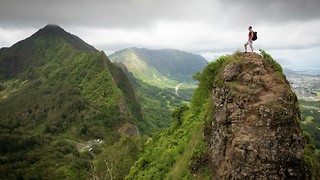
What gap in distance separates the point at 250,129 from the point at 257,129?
1.61 ft

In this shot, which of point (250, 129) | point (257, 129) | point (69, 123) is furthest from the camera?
point (69, 123)

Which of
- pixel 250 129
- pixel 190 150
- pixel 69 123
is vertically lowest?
pixel 69 123

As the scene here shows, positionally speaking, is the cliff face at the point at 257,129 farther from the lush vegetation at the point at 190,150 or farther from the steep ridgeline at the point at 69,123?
the steep ridgeline at the point at 69,123

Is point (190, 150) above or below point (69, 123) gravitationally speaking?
above

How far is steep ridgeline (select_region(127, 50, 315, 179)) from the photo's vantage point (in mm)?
19828

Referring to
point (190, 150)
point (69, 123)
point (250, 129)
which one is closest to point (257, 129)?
point (250, 129)

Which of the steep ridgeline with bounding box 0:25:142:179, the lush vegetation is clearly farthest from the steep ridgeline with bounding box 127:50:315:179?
the steep ridgeline with bounding box 0:25:142:179

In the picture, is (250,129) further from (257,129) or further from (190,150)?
(190,150)

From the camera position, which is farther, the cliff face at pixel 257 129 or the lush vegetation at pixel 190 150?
the lush vegetation at pixel 190 150

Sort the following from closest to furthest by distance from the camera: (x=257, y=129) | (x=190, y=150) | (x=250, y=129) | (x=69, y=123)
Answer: (x=257, y=129) < (x=250, y=129) < (x=190, y=150) < (x=69, y=123)

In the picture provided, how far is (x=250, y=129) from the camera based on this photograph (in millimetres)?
20609

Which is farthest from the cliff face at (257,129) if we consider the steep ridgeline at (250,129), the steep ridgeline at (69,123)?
the steep ridgeline at (69,123)

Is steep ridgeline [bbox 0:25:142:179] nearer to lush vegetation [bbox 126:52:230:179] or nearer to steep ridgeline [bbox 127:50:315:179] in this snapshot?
lush vegetation [bbox 126:52:230:179]

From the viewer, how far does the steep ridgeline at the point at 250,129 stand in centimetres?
1983
